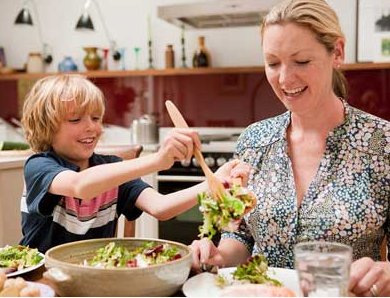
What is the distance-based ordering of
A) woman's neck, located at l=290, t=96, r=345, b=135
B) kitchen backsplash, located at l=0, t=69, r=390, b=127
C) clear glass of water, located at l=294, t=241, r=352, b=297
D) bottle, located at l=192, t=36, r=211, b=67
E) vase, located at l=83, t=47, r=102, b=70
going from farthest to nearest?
vase, located at l=83, t=47, r=102, b=70 < bottle, located at l=192, t=36, r=211, b=67 < kitchen backsplash, located at l=0, t=69, r=390, b=127 < woman's neck, located at l=290, t=96, r=345, b=135 < clear glass of water, located at l=294, t=241, r=352, b=297

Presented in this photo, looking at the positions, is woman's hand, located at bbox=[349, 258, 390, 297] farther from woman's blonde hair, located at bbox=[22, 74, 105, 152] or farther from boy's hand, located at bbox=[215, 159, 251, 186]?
woman's blonde hair, located at bbox=[22, 74, 105, 152]

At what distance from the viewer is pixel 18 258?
1.09m

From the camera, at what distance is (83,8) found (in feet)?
15.7

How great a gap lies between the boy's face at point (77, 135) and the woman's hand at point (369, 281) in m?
0.80

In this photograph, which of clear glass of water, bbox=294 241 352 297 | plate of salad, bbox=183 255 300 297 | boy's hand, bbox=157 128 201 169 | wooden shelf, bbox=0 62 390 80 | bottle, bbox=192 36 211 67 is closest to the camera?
clear glass of water, bbox=294 241 352 297

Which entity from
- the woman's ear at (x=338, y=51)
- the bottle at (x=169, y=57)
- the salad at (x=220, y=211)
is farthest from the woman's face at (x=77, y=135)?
the bottle at (x=169, y=57)

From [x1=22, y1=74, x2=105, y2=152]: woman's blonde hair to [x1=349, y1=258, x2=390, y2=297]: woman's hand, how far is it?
2.74 feet

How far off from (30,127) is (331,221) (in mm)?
874

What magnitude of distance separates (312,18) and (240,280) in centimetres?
70

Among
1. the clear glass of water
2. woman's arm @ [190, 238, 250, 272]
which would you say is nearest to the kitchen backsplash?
woman's arm @ [190, 238, 250, 272]

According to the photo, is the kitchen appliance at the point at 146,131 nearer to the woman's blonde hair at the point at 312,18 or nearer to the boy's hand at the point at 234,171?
the woman's blonde hair at the point at 312,18

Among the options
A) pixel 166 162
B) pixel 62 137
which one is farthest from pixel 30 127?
pixel 166 162

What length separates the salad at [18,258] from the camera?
3.47 ft

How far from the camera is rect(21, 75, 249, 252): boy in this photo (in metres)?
A: 1.17
